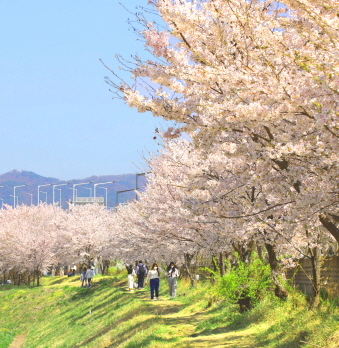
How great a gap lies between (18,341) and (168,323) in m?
20.0

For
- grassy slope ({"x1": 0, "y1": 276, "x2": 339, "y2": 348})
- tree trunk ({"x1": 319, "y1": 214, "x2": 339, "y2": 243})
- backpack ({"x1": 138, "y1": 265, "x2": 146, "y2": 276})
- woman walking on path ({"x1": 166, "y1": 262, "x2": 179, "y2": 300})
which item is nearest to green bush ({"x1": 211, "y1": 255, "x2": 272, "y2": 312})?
grassy slope ({"x1": 0, "y1": 276, "x2": 339, "y2": 348})

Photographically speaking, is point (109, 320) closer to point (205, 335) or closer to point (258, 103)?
point (205, 335)

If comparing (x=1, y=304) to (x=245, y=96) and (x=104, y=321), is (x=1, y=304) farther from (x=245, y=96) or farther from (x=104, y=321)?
(x=245, y=96)

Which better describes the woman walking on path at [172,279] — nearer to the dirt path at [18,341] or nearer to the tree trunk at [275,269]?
the tree trunk at [275,269]

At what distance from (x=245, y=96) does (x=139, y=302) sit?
1809 centimetres

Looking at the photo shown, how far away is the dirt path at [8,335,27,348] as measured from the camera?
30.8m

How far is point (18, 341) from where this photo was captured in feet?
108

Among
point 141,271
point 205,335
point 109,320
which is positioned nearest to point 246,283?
point 205,335

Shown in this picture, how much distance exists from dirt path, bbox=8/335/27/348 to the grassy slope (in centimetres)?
41

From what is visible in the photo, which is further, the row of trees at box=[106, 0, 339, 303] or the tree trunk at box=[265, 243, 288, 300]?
the tree trunk at box=[265, 243, 288, 300]

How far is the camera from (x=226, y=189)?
961 centimetres

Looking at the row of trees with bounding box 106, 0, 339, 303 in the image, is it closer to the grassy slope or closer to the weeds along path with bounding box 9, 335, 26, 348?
the grassy slope

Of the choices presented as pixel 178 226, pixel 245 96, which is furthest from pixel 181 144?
pixel 245 96

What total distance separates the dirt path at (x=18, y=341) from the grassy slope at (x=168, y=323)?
1.33 feet
